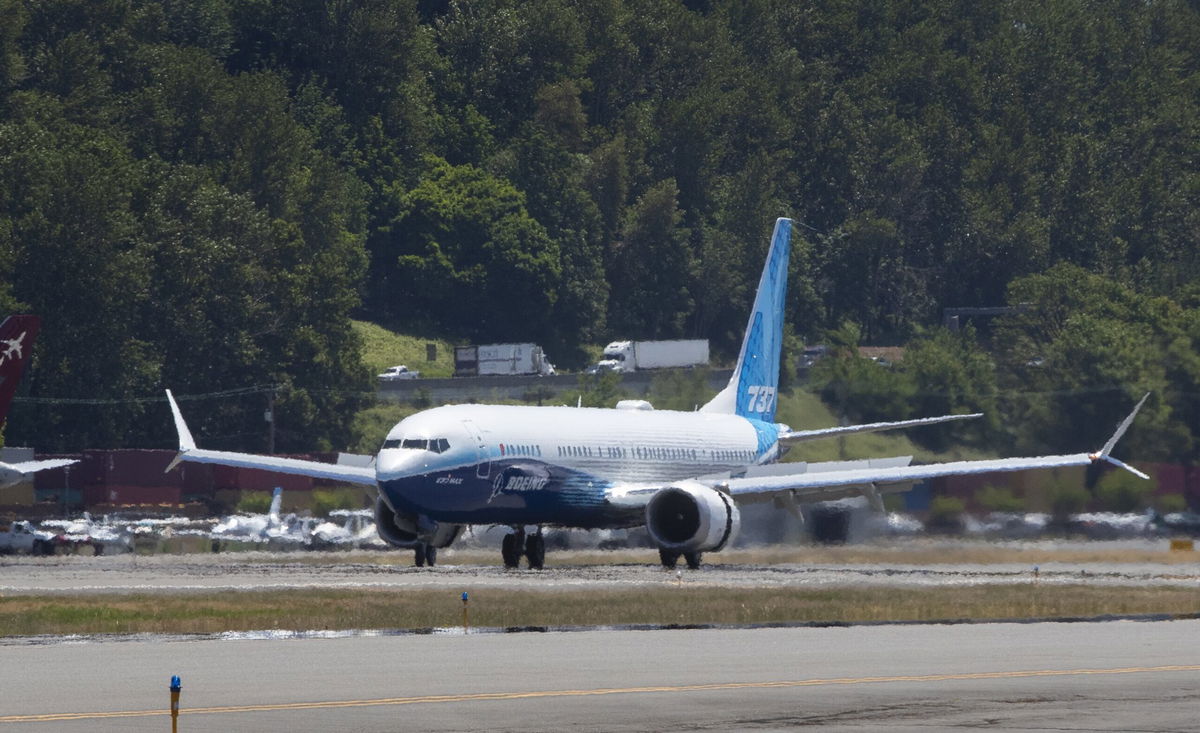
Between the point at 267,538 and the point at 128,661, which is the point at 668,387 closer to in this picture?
the point at 267,538

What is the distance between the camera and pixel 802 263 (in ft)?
595

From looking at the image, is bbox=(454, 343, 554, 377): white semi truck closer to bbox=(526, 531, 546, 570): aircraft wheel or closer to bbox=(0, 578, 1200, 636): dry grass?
bbox=(526, 531, 546, 570): aircraft wheel

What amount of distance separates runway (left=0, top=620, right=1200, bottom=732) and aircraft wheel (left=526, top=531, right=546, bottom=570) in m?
21.6

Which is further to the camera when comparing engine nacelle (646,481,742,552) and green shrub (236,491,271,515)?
green shrub (236,491,271,515)

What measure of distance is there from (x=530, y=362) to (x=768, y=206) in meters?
42.1

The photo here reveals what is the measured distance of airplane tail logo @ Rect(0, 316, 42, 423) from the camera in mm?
61375

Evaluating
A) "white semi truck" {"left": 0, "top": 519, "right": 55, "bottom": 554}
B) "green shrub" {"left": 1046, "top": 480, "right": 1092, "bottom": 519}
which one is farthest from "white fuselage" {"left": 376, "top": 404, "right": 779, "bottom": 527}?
"white semi truck" {"left": 0, "top": 519, "right": 55, "bottom": 554}

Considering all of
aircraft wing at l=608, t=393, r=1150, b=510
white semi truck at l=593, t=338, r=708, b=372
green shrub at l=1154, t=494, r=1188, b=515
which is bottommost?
green shrub at l=1154, t=494, r=1188, b=515

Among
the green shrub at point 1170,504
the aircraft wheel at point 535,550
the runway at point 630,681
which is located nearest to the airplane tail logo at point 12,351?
the aircraft wheel at point 535,550

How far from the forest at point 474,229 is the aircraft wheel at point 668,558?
39.2 metres

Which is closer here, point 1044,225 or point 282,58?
point 282,58

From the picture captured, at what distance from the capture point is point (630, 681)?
92.6ft

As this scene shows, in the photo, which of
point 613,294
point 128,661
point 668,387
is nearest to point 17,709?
point 128,661

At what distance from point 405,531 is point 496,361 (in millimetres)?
89184
